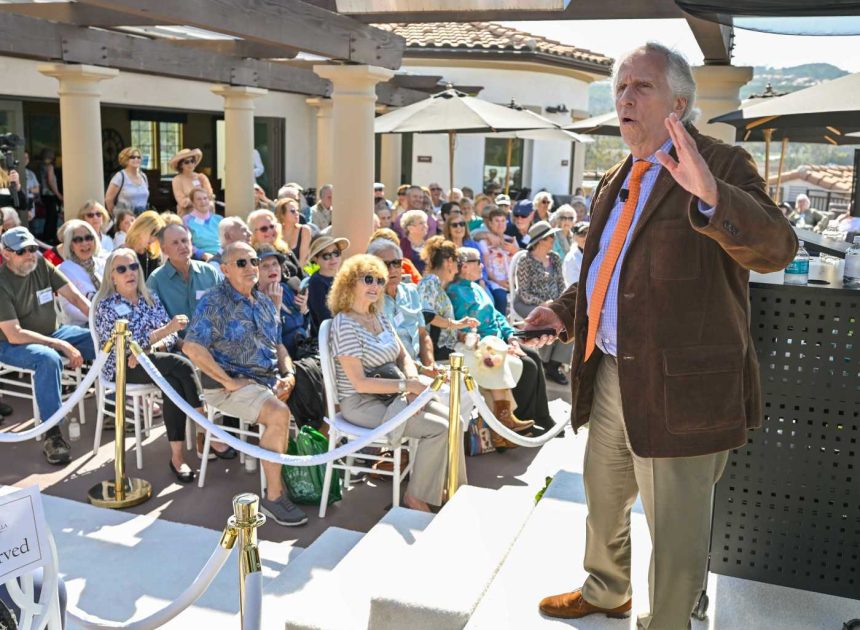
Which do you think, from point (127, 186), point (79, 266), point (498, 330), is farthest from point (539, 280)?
point (127, 186)

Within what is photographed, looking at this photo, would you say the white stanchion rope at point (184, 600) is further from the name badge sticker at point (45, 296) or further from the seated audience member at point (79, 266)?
the seated audience member at point (79, 266)

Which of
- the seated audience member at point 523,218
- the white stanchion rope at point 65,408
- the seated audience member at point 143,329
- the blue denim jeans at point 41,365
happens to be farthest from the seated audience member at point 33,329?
the seated audience member at point 523,218

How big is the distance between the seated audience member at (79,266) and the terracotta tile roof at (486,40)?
1392 cm

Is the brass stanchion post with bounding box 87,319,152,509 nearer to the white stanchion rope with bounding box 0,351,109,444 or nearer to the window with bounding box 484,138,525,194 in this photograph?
the white stanchion rope with bounding box 0,351,109,444

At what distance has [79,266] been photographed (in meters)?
6.61

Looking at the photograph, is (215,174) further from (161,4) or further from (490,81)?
(161,4)

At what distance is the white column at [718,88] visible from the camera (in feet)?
23.5

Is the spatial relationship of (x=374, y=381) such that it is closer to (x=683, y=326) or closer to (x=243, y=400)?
(x=243, y=400)

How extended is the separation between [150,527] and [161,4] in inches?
136

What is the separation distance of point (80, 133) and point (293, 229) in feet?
11.1

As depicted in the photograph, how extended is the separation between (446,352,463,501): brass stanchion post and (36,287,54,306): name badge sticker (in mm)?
3194

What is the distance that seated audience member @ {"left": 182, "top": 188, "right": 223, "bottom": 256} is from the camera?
8.23m

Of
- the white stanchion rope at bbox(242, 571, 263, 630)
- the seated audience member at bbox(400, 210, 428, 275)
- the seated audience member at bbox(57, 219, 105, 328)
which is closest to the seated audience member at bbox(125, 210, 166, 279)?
the seated audience member at bbox(57, 219, 105, 328)

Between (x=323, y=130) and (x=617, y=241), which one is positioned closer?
(x=617, y=241)
